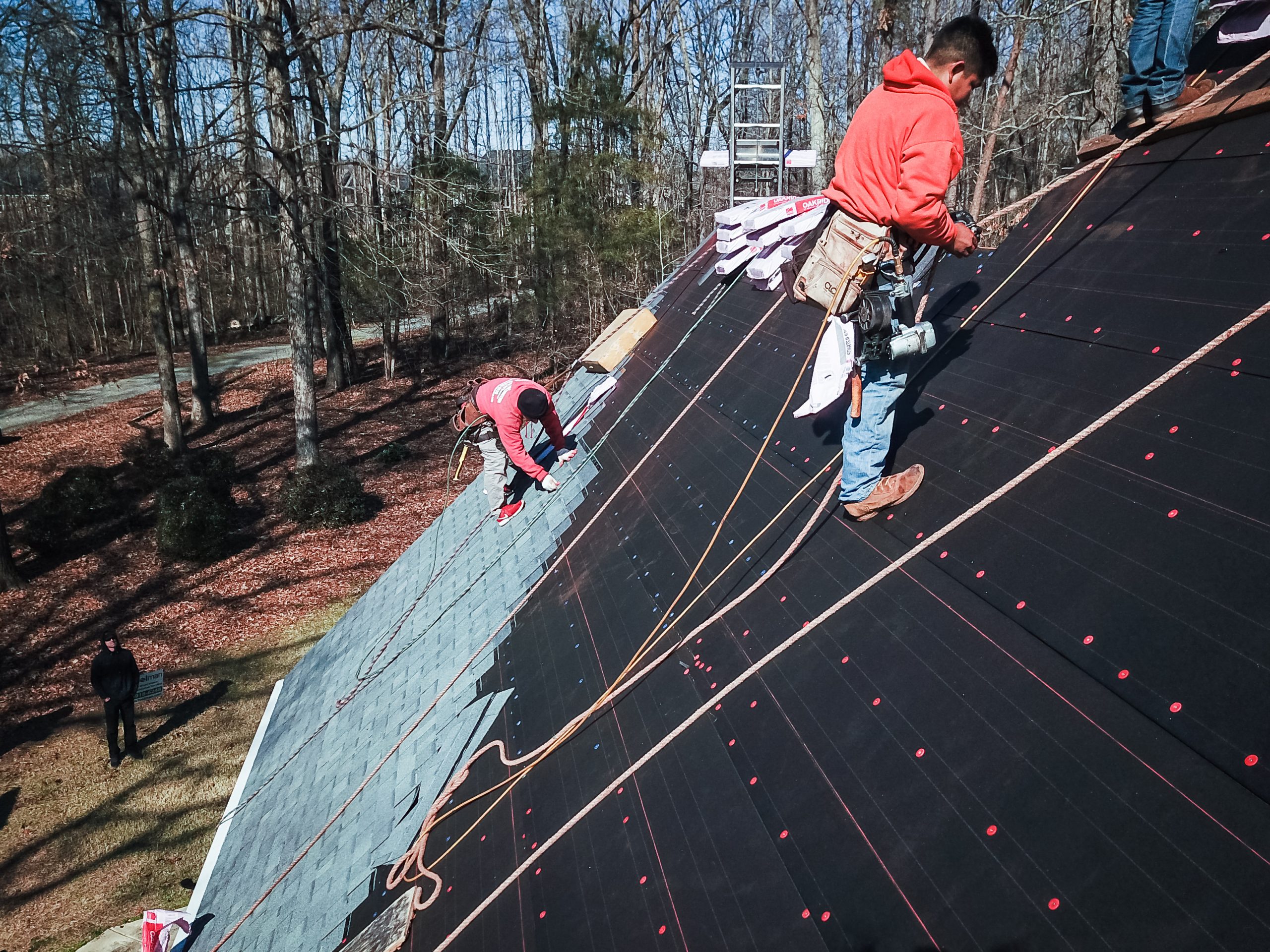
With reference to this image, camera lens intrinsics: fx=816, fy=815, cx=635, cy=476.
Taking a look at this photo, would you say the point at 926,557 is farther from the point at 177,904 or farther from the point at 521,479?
the point at 177,904

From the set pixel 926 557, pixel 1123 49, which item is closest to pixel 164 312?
pixel 1123 49

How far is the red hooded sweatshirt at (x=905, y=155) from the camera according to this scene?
3.13 m

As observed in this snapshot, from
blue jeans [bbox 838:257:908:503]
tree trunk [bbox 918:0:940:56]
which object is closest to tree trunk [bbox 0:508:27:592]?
blue jeans [bbox 838:257:908:503]

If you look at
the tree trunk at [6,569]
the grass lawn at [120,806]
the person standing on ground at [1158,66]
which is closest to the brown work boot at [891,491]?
the person standing on ground at [1158,66]

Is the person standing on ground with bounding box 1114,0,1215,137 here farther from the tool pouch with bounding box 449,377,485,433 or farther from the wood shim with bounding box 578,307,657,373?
the wood shim with bounding box 578,307,657,373

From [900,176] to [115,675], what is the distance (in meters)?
10.1

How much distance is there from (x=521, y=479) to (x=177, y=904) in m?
5.03

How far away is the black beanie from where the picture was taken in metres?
7.23

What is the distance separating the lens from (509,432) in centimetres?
731

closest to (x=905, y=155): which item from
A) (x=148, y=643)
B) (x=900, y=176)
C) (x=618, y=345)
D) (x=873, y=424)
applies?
(x=900, y=176)

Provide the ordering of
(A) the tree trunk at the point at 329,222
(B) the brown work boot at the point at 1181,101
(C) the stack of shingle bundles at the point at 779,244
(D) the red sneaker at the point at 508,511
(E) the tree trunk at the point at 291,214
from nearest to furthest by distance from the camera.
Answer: (B) the brown work boot at the point at 1181,101 < (C) the stack of shingle bundles at the point at 779,244 < (D) the red sneaker at the point at 508,511 < (E) the tree trunk at the point at 291,214 < (A) the tree trunk at the point at 329,222

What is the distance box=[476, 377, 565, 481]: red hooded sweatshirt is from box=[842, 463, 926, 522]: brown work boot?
4.20 meters

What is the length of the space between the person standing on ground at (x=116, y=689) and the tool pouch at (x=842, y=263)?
9.59 metres

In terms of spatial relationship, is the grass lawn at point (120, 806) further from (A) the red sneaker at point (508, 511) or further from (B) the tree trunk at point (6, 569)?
(A) the red sneaker at point (508, 511)
